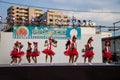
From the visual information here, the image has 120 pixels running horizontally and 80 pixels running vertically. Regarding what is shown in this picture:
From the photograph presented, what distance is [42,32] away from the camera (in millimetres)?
24875

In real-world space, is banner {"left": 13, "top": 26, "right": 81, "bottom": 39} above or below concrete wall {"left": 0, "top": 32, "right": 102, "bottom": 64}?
above

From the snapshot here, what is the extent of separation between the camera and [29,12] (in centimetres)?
7150
